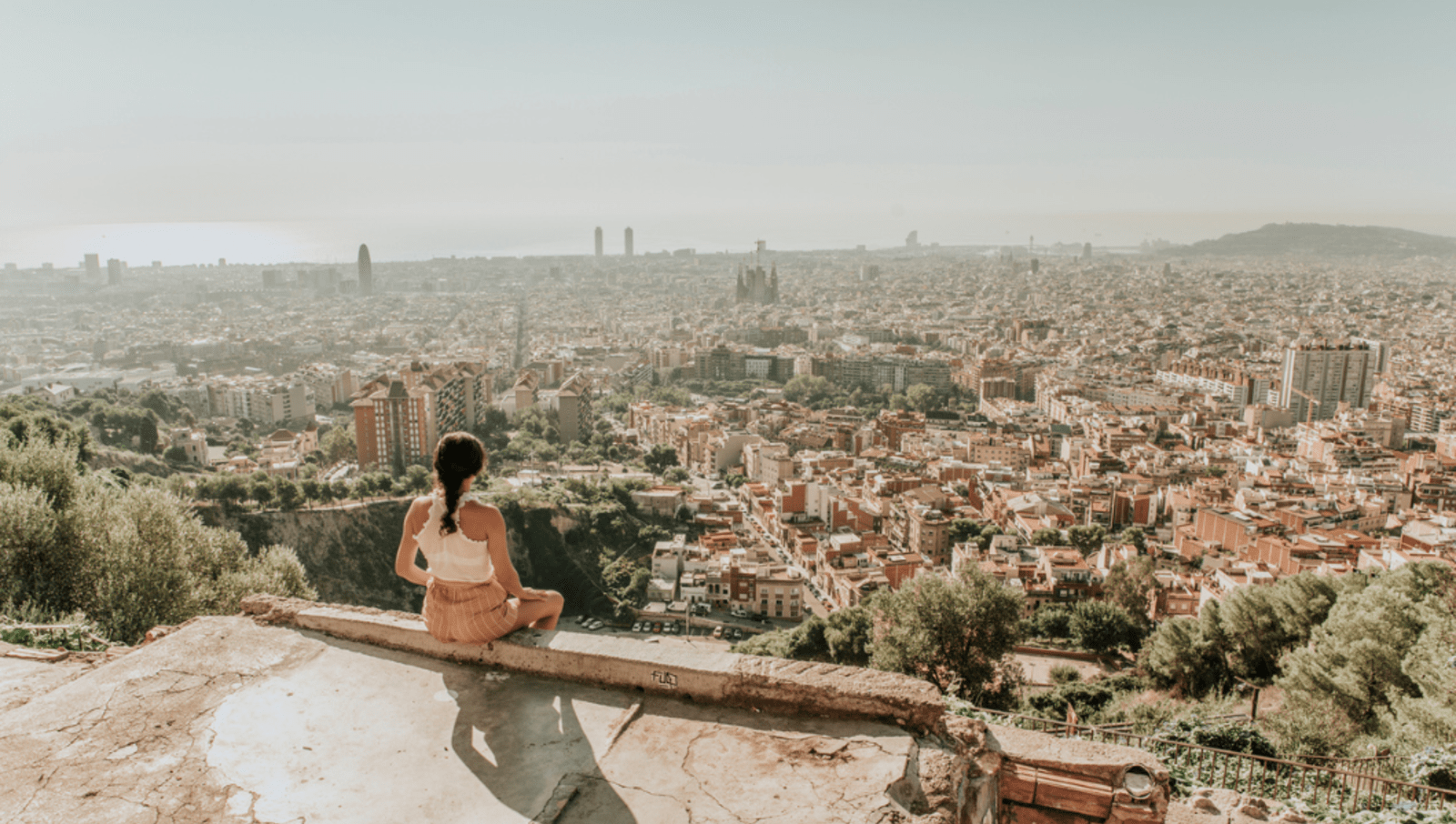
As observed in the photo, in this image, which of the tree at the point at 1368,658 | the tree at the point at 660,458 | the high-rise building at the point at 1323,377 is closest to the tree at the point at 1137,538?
the tree at the point at 1368,658

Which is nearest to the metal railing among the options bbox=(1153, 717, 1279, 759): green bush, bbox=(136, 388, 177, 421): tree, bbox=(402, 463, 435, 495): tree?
bbox=(1153, 717, 1279, 759): green bush

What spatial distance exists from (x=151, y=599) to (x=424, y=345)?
50.4 meters

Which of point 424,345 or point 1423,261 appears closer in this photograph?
point 424,345

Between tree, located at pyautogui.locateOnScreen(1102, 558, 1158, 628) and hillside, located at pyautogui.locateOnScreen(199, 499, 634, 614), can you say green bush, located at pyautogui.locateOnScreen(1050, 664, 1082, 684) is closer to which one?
tree, located at pyautogui.locateOnScreen(1102, 558, 1158, 628)

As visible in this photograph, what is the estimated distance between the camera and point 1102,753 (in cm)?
206

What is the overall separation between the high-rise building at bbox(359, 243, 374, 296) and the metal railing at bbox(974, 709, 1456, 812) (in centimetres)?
7922

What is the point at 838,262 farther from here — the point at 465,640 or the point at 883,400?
the point at 465,640

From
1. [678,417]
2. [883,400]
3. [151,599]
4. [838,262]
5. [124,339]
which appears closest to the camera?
[151,599]

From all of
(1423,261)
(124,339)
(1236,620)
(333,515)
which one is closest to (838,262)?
(1423,261)

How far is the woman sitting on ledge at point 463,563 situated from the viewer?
6.34ft

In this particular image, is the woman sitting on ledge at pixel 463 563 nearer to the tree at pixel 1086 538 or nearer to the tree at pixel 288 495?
the tree at pixel 1086 538

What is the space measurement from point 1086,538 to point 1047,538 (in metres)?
0.87

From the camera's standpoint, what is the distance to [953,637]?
27.7ft

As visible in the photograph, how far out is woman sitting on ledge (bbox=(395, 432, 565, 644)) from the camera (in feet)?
6.34
